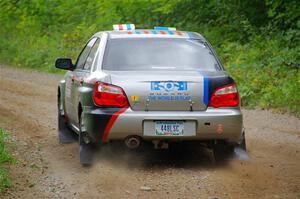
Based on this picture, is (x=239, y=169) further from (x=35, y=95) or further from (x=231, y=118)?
(x=35, y=95)

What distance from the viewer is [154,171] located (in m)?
7.81

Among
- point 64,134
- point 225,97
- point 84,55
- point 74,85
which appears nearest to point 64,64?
point 84,55

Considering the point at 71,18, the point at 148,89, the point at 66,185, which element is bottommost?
the point at 71,18

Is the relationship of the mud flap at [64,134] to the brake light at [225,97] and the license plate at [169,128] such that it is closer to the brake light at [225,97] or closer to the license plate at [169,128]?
the license plate at [169,128]

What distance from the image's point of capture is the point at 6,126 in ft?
37.5

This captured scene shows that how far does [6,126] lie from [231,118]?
187 inches

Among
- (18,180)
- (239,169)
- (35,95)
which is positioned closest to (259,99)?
(35,95)

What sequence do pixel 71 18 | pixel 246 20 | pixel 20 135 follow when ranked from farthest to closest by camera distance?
pixel 71 18
pixel 246 20
pixel 20 135

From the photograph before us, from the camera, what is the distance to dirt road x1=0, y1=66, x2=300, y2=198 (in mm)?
6840

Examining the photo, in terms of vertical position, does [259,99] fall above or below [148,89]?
below

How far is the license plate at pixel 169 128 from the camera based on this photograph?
7605 millimetres

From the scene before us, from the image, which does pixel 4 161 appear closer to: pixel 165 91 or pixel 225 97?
pixel 165 91

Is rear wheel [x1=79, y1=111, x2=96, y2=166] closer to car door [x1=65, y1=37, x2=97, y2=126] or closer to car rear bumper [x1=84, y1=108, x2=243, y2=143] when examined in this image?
car rear bumper [x1=84, y1=108, x2=243, y2=143]

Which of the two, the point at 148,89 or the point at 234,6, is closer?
the point at 148,89
